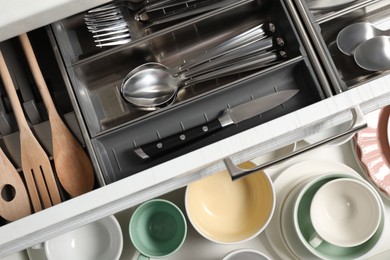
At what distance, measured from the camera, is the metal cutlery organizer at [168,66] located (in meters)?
0.74

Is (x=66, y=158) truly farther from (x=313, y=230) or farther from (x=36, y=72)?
(x=313, y=230)

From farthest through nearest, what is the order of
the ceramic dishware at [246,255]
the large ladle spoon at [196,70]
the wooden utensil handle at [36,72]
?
the ceramic dishware at [246,255]
the large ladle spoon at [196,70]
the wooden utensil handle at [36,72]

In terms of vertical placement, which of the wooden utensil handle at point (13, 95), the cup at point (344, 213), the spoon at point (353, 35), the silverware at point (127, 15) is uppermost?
the silverware at point (127, 15)

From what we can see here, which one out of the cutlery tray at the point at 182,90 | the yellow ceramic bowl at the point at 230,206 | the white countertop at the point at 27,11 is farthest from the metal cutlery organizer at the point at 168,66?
the yellow ceramic bowl at the point at 230,206

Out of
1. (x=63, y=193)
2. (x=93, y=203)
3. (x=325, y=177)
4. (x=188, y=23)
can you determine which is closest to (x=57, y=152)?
(x=63, y=193)

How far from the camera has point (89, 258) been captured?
104 cm

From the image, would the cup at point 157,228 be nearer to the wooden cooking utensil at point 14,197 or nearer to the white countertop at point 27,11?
the wooden cooking utensil at point 14,197

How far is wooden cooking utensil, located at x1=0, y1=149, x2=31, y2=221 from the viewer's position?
76 cm

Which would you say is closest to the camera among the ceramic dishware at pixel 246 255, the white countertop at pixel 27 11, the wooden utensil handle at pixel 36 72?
the white countertop at pixel 27 11

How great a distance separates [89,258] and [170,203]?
0.23 m

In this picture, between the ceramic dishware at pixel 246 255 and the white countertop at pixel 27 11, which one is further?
the ceramic dishware at pixel 246 255

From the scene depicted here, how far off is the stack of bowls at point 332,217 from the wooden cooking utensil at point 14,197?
541 millimetres

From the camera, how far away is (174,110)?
2.53 feet

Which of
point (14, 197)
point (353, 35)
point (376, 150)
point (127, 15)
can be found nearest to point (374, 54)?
point (353, 35)
